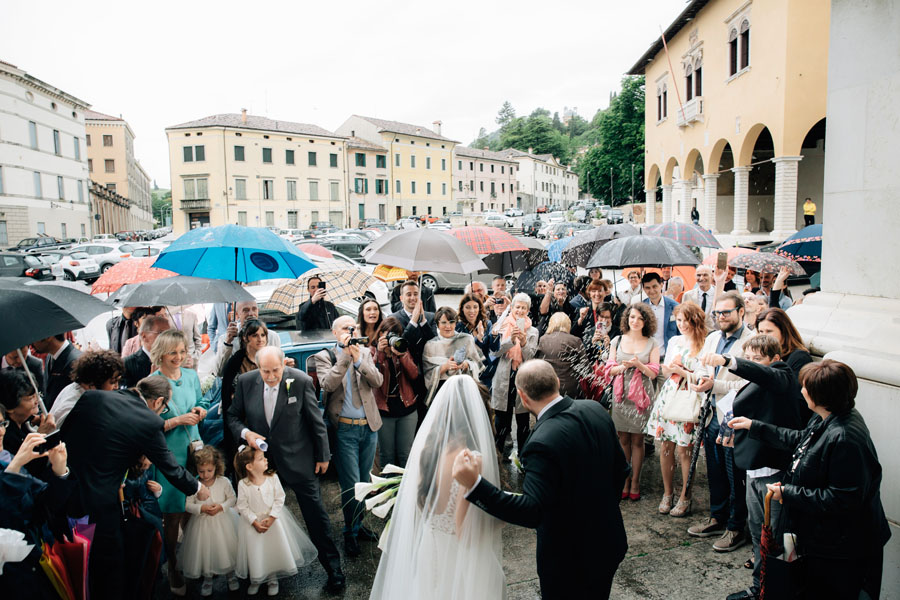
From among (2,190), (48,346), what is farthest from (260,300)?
(2,190)

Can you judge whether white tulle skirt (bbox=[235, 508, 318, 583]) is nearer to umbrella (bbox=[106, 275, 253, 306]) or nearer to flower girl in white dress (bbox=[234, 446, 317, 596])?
flower girl in white dress (bbox=[234, 446, 317, 596])

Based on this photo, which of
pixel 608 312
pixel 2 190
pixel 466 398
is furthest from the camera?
pixel 2 190

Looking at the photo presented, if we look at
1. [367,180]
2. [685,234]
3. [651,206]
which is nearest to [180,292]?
[685,234]

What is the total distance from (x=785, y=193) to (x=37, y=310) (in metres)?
21.2

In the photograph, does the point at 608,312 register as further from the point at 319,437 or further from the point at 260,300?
the point at 260,300

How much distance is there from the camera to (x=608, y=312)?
6203 millimetres

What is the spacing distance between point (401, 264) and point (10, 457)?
3.09 metres

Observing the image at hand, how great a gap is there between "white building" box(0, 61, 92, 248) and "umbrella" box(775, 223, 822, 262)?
146 ft

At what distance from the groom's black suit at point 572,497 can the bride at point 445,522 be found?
0.24m

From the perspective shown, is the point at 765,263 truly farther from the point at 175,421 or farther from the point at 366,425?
the point at 175,421

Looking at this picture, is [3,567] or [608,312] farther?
[608,312]

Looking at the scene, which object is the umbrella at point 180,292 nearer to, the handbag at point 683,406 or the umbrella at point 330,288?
the umbrella at point 330,288

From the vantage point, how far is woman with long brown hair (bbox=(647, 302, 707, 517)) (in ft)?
15.4

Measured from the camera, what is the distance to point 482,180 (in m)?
80.6
